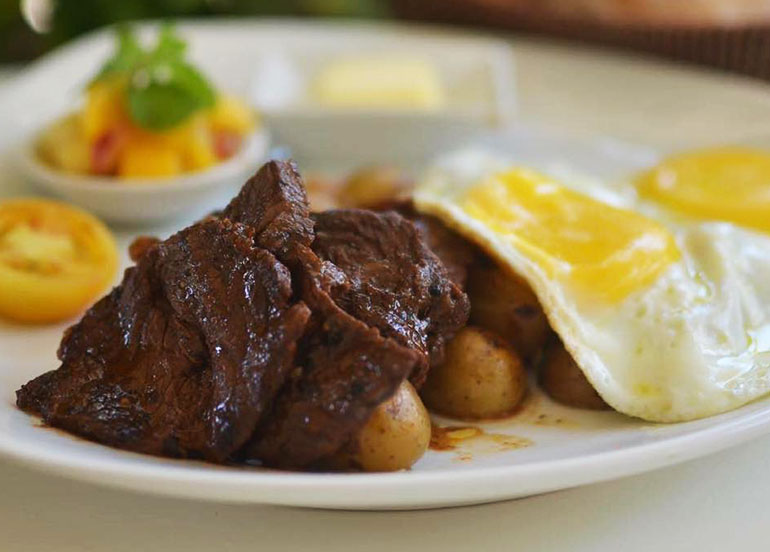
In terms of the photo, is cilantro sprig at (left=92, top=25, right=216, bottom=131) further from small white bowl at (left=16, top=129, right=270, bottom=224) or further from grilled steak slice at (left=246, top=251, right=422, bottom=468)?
grilled steak slice at (left=246, top=251, right=422, bottom=468)

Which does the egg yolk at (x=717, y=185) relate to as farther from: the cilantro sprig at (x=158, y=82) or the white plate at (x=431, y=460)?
the cilantro sprig at (x=158, y=82)

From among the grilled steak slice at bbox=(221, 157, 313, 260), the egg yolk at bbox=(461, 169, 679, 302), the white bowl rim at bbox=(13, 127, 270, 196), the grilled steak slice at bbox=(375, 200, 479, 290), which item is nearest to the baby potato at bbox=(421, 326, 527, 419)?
the grilled steak slice at bbox=(375, 200, 479, 290)

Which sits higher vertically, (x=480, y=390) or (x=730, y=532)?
(x=480, y=390)

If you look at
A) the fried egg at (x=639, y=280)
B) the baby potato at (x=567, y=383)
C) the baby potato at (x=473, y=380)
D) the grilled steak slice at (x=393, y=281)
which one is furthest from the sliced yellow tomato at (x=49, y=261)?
the baby potato at (x=567, y=383)

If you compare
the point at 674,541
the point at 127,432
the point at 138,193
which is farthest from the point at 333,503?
the point at 138,193

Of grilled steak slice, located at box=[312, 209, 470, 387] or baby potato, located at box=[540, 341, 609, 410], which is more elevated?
grilled steak slice, located at box=[312, 209, 470, 387]

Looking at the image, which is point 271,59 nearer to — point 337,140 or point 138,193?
point 337,140
